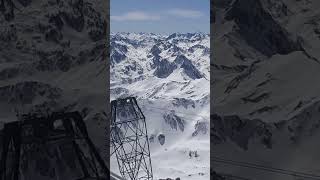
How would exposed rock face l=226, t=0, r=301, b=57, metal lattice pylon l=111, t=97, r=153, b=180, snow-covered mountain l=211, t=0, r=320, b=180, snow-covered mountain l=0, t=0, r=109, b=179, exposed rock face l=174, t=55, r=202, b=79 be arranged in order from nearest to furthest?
snow-covered mountain l=211, t=0, r=320, b=180 < exposed rock face l=226, t=0, r=301, b=57 < snow-covered mountain l=0, t=0, r=109, b=179 < metal lattice pylon l=111, t=97, r=153, b=180 < exposed rock face l=174, t=55, r=202, b=79

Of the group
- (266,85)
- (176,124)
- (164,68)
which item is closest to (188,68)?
(164,68)

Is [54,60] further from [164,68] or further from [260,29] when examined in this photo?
[164,68]

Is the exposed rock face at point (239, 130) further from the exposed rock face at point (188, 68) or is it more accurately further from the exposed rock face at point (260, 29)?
the exposed rock face at point (188, 68)

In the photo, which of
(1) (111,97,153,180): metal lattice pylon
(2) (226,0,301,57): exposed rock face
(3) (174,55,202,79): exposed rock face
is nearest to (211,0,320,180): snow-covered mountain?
(2) (226,0,301,57): exposed rock face

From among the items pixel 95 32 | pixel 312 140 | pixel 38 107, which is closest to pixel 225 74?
pixel 312 140

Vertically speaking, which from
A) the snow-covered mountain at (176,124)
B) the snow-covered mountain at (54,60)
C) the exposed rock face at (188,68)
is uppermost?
the exposed rock face at (188,68)

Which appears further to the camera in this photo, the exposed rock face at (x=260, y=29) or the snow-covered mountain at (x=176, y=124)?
the snow-covered mountain at (x=176, y=124)

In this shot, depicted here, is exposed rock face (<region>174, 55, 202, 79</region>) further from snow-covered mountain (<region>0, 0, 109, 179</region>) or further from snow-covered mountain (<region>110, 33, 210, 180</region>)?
snow-covered mountain (<region>0, 0, 109, 179</region>)

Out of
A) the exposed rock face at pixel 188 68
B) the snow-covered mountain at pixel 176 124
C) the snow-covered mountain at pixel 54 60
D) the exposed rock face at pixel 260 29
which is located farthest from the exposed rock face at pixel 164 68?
the exposed rock face at pixel 260 29

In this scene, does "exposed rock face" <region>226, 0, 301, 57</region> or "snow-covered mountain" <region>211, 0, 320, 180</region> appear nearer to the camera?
"snow-covered mountain" <region>211, 0, 320, 180</region>

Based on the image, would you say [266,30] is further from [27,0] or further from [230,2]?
[27,0]

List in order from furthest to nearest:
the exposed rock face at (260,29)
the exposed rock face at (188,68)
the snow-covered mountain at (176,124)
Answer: the exposed rock face at (188,68) < the snow-covered mountain at (176,124) < the exposed rock face at (260,29)
